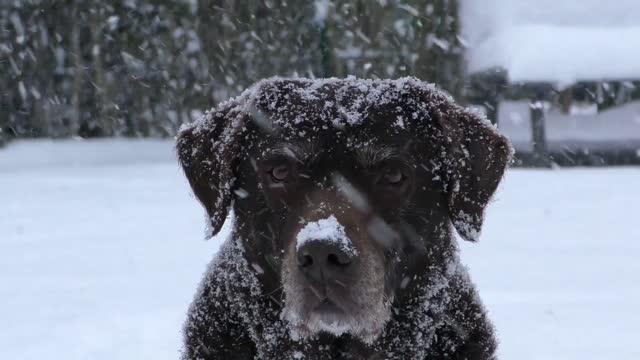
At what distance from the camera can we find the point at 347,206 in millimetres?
2951

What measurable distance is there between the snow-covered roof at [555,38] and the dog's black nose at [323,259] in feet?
22.4

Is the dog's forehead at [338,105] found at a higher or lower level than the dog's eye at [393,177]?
higher

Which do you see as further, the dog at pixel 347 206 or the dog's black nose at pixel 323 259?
the dog at pixel 347 206

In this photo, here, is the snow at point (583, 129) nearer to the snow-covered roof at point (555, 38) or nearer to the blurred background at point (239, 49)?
the blurred background at point (239, 49)

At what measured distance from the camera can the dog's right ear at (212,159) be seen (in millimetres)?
3164

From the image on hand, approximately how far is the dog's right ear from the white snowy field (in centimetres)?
146

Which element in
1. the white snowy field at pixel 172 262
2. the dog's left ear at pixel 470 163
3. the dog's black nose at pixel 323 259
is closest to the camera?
the dog's black nose at pixel 323 259

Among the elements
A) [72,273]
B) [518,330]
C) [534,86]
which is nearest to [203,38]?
[534,86]

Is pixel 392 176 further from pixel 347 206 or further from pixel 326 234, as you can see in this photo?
pixel 326 234

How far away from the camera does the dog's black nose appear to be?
8.84 feet

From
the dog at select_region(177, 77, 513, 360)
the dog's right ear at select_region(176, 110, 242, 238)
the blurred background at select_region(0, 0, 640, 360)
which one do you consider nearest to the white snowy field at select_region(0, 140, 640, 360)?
the blurred background at select_region(0, 0, 640, 360)

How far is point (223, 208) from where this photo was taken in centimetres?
320

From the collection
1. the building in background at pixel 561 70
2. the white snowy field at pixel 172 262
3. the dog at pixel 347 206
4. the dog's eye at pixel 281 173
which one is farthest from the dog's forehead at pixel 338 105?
the building in background at pixel 561 70

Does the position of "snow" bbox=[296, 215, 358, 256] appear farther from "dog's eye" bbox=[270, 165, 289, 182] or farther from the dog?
"dog's eye" bbox=[270, 165, 289, 182]
